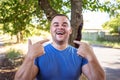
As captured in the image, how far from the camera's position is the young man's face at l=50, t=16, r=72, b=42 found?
3.46 m

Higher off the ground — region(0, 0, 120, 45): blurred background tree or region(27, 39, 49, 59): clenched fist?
region(0, 0, 120, 45): blurred background tree

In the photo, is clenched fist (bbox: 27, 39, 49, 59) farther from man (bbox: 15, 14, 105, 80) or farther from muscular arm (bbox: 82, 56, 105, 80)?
muscular arm (bbox: 82, 56, 105, 80)

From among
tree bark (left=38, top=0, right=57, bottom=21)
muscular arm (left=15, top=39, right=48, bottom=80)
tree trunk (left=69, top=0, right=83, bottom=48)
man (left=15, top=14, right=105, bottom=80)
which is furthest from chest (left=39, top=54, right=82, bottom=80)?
tree bark (left=38, top=0, right=57, bottom=21)

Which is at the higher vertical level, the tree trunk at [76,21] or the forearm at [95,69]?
the tree trunk at [76,21]

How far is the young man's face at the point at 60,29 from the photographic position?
3.46 m

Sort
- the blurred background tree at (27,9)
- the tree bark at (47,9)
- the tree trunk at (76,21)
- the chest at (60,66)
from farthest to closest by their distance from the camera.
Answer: the blurred background tree at (27,9) < the tree bark at (47,9) < the tree trunk at (76,21) < the chest at (60,66)

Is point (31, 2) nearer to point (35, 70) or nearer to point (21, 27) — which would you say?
point (21, 27)

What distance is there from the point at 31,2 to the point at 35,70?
8.04 metres

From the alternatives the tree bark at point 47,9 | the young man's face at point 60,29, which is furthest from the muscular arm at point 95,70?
the tree bark at point 47,9

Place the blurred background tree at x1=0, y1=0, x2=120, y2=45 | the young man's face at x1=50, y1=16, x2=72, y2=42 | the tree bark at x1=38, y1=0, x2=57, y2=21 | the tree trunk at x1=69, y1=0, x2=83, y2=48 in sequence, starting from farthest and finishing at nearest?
the blurred background tree at x1=0, y1=0, x2=120, y2=45 < the tree bark at x1=38, y1=0, x2=57, y2=21 < the tree trunk at x1=69, y1=0, x2=83, y2=48 < the young man's face at x1=50, y1=16, x2=72, y2=42

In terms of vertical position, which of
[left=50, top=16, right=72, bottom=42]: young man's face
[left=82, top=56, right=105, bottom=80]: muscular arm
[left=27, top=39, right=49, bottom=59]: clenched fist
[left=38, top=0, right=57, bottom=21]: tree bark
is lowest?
[left=82, top=56, right=105, bottom=80]: muscular arm

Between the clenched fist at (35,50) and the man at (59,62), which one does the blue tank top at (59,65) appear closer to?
the man at (59,62)

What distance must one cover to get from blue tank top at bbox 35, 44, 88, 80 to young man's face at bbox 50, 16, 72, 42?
0.17 m

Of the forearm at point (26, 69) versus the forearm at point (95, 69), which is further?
the forearm at point (95, 69)
